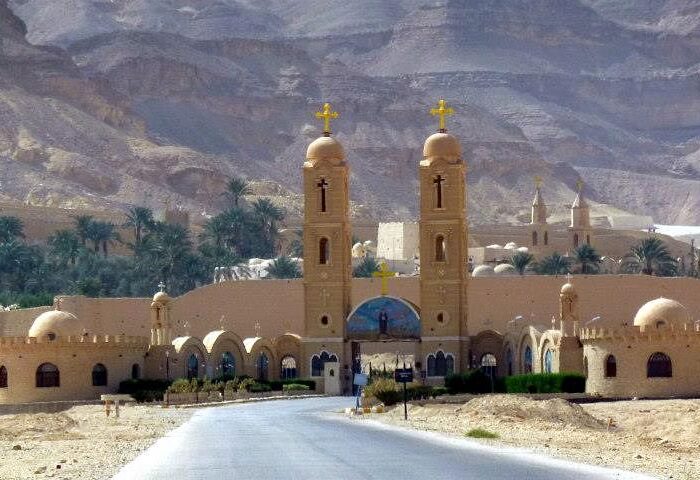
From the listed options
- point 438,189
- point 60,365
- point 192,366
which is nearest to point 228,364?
point 192,366

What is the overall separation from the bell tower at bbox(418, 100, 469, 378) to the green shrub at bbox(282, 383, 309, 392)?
16.1 ft

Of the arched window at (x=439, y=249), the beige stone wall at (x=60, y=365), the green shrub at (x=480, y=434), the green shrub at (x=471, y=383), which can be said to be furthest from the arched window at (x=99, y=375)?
the green shrub at (x=480, y=434)

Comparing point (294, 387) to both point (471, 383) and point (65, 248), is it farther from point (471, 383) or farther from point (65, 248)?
point (65, 248)

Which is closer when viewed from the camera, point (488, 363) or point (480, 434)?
point (480, 434)

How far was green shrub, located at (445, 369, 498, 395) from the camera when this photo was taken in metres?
74.2

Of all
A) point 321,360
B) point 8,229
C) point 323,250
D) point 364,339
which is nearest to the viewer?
point 364,339

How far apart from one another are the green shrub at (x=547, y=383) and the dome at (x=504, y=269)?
47.6 metres

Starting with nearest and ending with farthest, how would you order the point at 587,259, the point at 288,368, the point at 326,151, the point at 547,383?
the point at 547,383 → the point at 326,151 → the point at 288,368 → the point at 587,259

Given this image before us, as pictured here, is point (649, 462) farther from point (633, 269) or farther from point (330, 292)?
point (633, 269)

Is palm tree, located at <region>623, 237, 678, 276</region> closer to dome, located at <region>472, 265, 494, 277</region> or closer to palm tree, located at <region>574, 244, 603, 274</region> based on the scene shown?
palm tree, located at <region>574, 244, 603, 274</region>

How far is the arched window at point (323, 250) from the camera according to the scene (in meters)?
83.8

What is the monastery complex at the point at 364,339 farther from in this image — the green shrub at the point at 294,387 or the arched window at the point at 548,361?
the green shrub at the point at 294,387

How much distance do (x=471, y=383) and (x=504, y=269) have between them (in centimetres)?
4979

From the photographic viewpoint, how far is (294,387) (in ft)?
262
